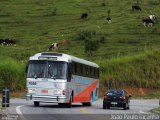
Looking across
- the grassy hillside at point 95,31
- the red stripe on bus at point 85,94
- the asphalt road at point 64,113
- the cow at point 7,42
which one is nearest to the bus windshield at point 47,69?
the asphalt road at point 64,113

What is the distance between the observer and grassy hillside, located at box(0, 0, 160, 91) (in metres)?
78.5

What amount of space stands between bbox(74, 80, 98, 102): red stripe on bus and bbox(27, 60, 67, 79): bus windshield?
3.67 meters

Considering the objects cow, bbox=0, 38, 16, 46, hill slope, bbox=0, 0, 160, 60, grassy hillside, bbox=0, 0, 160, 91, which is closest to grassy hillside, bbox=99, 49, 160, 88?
grassy hillside, bbox=0, 0, 160, 91

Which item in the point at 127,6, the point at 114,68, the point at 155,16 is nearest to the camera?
the point at 114,68

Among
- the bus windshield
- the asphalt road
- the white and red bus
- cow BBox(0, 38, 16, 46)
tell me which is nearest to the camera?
the asphalt road

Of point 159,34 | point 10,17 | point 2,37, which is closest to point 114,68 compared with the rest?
point 159,34

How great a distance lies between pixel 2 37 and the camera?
92.4 metres

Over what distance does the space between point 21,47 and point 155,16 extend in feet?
86.1

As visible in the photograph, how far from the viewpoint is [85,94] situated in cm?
4578

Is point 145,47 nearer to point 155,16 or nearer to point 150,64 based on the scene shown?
point 150,64

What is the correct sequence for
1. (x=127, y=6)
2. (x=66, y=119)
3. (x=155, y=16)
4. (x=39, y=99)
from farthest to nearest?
1. (x=127, y=6)
2. (x=155, y=16)
3. (x=39, y=99)
4. (x=66, y=119)

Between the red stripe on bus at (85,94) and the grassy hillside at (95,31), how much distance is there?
27449mm

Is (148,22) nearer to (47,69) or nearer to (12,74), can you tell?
(12,74)

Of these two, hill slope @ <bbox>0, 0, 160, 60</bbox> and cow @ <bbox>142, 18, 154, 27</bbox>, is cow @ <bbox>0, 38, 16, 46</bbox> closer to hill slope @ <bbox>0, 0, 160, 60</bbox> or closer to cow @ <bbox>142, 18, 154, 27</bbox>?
hill slope @ <bbox>0, 0, 160, 60</bbox>
